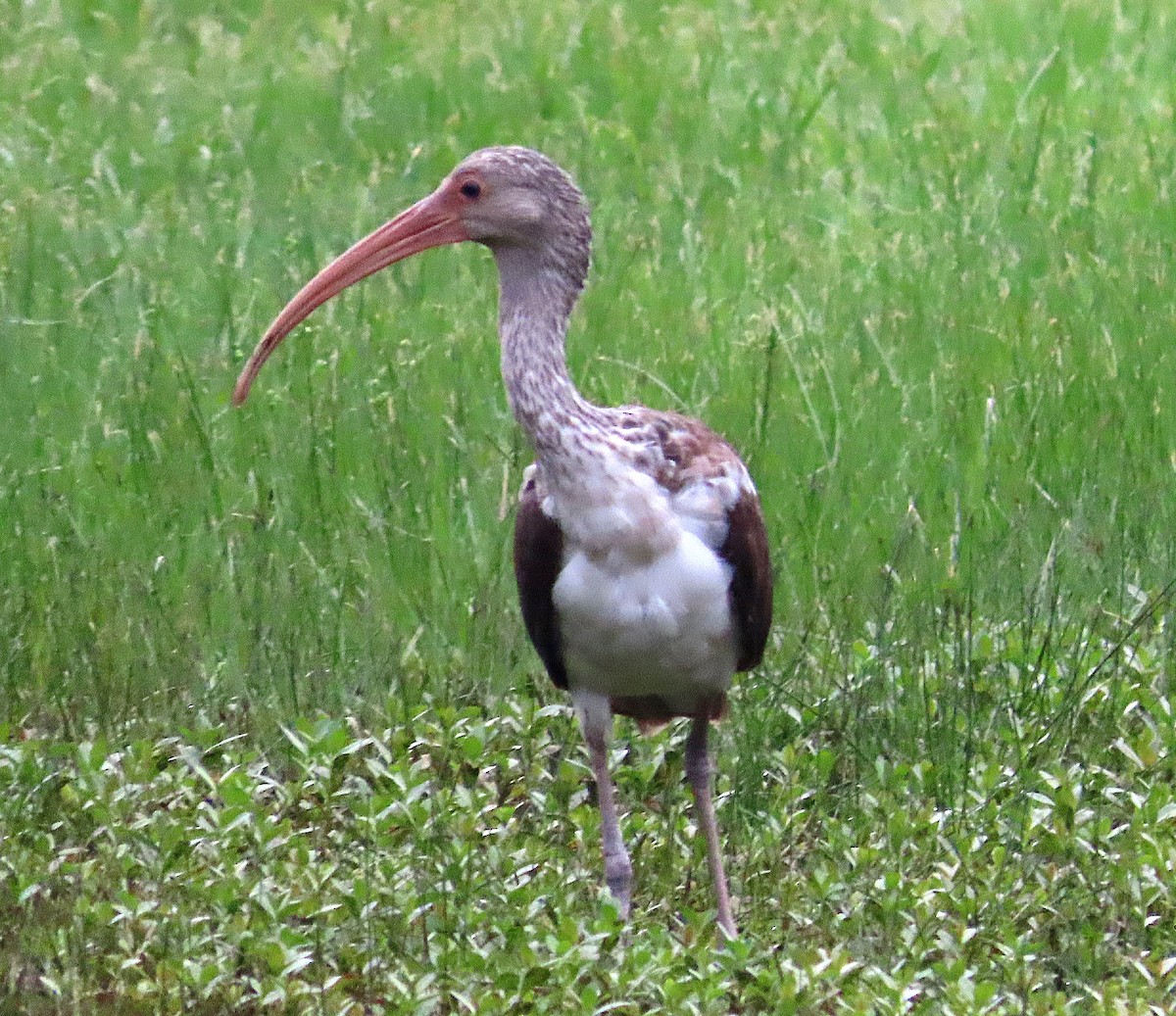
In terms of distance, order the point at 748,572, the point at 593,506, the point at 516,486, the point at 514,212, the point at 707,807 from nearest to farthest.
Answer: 1. the point at 593,506
2. the point at 514,212
3. the point at 748,572
4. the point at 707,807
5. the point at 516,486

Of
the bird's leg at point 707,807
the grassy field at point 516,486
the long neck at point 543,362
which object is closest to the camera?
the long neck at point 543,362

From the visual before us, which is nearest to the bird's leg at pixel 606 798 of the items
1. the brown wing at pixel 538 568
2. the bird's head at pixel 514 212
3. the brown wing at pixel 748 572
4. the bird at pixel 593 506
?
the bird at pixel 593 506

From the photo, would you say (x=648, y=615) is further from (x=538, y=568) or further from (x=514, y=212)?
(x=514, y=212)

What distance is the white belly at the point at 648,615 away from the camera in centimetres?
496

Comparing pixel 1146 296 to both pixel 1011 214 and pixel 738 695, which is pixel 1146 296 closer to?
pixel 1011 214

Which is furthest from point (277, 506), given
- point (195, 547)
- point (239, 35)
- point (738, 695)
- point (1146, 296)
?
point (239, 35)

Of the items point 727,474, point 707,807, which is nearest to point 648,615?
point 727,474

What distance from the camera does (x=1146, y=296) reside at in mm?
8750

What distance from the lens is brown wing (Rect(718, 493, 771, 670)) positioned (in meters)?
5.12

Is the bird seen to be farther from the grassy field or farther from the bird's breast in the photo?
the grassy field

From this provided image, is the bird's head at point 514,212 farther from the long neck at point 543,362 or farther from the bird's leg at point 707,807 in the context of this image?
the bird's leg at point 707,807

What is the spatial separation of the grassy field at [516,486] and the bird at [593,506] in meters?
0.54

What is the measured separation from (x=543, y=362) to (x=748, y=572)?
703mm

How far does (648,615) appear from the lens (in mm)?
4965
